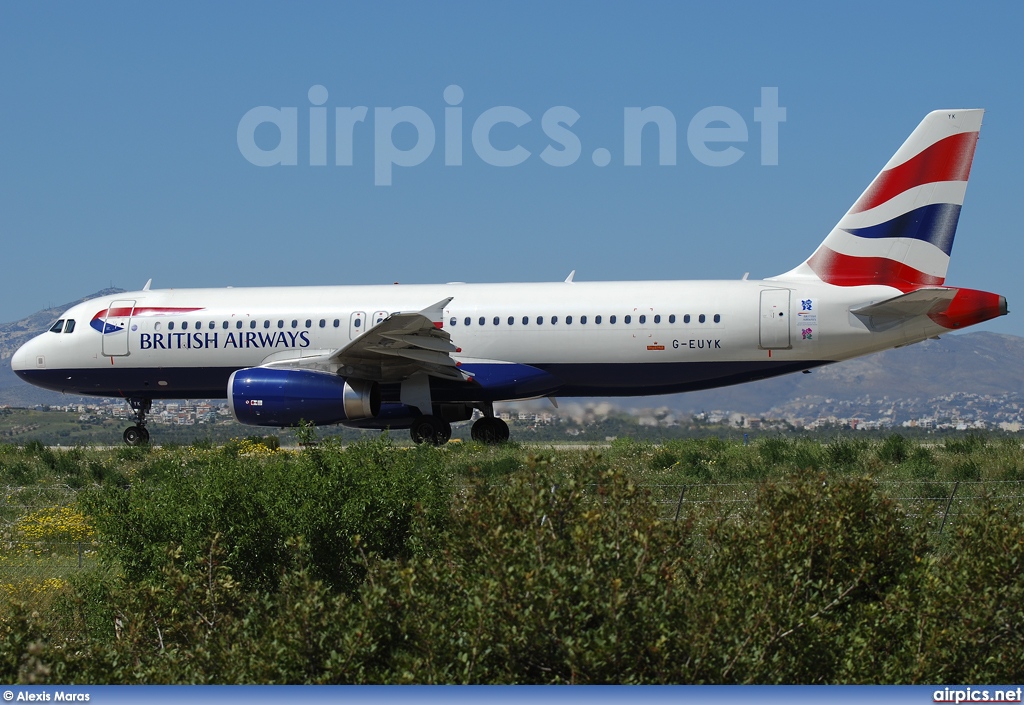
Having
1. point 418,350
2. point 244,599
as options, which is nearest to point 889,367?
point 418,350

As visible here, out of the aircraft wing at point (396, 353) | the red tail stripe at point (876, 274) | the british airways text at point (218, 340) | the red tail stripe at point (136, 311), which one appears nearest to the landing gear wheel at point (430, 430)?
the aircraft wing at point (396, 353)

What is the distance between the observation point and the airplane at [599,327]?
2294 cm

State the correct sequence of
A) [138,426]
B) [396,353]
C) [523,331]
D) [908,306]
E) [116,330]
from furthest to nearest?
[138,426], [116,330], [523,331], [396,353], [908,306]

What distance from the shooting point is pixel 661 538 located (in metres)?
8.41

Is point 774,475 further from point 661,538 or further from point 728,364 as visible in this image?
point 661,538

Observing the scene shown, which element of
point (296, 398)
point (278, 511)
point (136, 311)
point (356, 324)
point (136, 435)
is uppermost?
point (136, 311)

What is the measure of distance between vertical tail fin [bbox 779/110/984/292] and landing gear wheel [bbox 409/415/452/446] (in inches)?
336

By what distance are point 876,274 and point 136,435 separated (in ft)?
57.3

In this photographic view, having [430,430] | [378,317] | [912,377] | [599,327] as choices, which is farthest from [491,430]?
[912,377]

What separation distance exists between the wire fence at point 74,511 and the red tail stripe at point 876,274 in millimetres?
5669

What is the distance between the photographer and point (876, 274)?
923 inches

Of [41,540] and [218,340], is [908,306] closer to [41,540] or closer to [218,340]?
[218,340]

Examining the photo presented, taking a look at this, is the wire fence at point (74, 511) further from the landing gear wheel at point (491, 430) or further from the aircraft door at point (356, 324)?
the landing gear wheel at point (491, 430)

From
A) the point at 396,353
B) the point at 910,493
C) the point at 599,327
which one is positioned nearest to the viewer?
the point at 910,493
